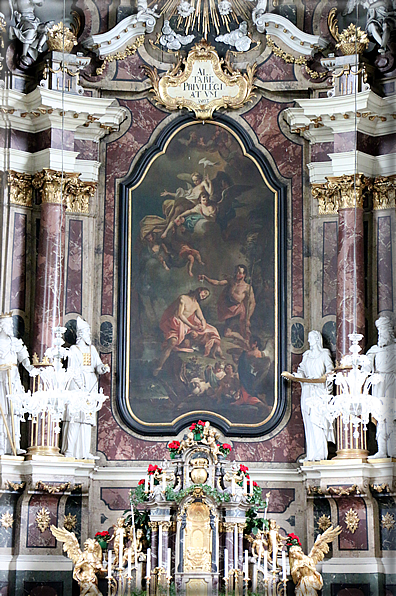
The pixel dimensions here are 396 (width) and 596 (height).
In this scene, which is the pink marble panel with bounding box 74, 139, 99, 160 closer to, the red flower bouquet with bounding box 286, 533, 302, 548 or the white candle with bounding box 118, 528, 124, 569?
the white candle with bounding box 118, 528, 124, 569

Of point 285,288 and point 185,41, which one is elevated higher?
point 185,41

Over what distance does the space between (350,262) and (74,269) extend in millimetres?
4064

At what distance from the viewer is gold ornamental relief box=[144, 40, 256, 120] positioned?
1850 centimetres

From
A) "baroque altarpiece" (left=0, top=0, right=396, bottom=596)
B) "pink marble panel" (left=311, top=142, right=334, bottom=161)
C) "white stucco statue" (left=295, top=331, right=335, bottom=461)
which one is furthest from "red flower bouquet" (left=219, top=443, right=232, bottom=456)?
"pink marble panel" (left=311, top=142, right=334, bottom=161)

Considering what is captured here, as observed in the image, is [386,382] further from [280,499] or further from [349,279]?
[280,499]

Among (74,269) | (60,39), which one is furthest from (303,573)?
(60,39)

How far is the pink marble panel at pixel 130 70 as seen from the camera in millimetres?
18547

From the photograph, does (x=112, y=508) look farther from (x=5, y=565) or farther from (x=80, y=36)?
(x=80, y=36)

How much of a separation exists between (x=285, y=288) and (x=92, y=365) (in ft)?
10.2

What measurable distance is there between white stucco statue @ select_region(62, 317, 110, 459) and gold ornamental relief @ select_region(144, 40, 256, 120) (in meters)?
3.78

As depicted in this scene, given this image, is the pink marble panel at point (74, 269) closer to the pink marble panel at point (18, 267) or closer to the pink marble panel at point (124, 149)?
the pink marble panel at point (124, 149)

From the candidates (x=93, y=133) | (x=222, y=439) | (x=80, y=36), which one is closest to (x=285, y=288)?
(x=222, y=439)

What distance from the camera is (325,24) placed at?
60.6 ft

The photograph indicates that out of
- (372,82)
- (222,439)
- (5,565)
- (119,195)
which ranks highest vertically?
(372,82)
